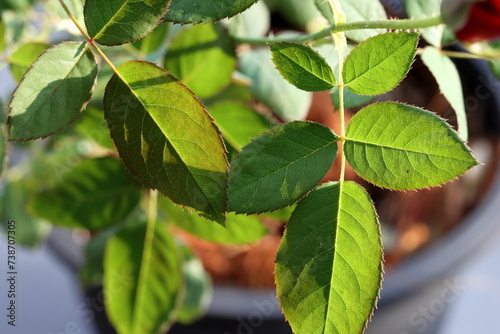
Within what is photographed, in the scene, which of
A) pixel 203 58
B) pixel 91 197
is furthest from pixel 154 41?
pixel 91 197

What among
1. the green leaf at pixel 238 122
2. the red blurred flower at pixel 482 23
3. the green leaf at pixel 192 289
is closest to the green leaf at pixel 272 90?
the green leaf at pixel 238 122

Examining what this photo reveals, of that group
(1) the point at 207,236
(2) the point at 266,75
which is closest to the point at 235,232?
(1) the point at 207,236

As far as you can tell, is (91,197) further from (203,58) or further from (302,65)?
(302,65)

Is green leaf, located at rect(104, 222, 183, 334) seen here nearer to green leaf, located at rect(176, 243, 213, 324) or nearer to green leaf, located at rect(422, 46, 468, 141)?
green leaf, located at rect(176, 243, 213, 324)

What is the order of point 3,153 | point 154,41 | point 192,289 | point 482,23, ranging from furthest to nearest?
1. point 192,289
2. point 154,41
3. point 3,153
4. point 482,23

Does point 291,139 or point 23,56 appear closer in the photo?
point 291,139

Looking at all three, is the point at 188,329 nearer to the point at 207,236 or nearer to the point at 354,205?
the point at 207,236

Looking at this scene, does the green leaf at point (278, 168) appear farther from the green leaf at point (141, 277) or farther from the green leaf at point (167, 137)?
the green leaf at point (141, 277)
